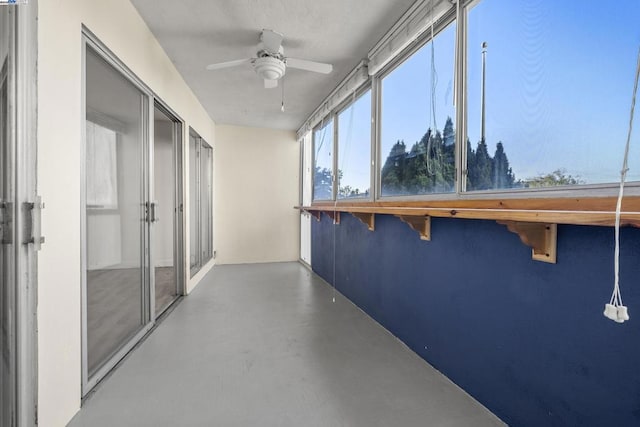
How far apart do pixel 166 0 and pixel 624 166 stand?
9.21ft

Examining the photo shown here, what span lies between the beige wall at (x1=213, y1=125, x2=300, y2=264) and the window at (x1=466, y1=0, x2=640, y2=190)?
14.5 ft

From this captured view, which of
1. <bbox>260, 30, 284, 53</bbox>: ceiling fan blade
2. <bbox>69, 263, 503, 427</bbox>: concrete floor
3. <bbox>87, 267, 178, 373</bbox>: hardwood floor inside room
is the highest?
<bbox>260, 30, 284, 53</bbox>: ceiling fan blade

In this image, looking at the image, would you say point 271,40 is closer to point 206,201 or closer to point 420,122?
point 420,122

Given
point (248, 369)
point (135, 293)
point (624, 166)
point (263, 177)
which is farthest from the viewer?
point (263, 177)

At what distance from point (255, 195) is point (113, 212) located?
3.65 metres

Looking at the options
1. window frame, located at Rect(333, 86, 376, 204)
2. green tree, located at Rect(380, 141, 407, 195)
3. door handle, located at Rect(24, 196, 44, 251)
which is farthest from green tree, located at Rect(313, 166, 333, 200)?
door handle, located at Rect(24, 196, 44, 251)

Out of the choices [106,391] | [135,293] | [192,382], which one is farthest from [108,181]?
[192,382]

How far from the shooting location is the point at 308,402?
1.72 metres

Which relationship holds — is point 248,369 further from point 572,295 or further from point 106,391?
point 572,295

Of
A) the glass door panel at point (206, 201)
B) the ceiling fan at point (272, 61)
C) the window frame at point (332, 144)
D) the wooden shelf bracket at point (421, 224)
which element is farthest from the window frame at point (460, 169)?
the glass door panel at point (206, 201)

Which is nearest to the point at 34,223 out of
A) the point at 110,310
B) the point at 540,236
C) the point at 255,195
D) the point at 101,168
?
the point at 101,168

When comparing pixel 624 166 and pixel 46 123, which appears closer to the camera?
pixel 624 166

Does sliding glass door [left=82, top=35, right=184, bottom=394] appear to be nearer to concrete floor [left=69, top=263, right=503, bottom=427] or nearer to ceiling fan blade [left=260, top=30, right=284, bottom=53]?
concrete floor [left=69, top=263, right=503, bottom=427]

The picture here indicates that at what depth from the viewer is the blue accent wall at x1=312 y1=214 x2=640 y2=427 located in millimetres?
1110
